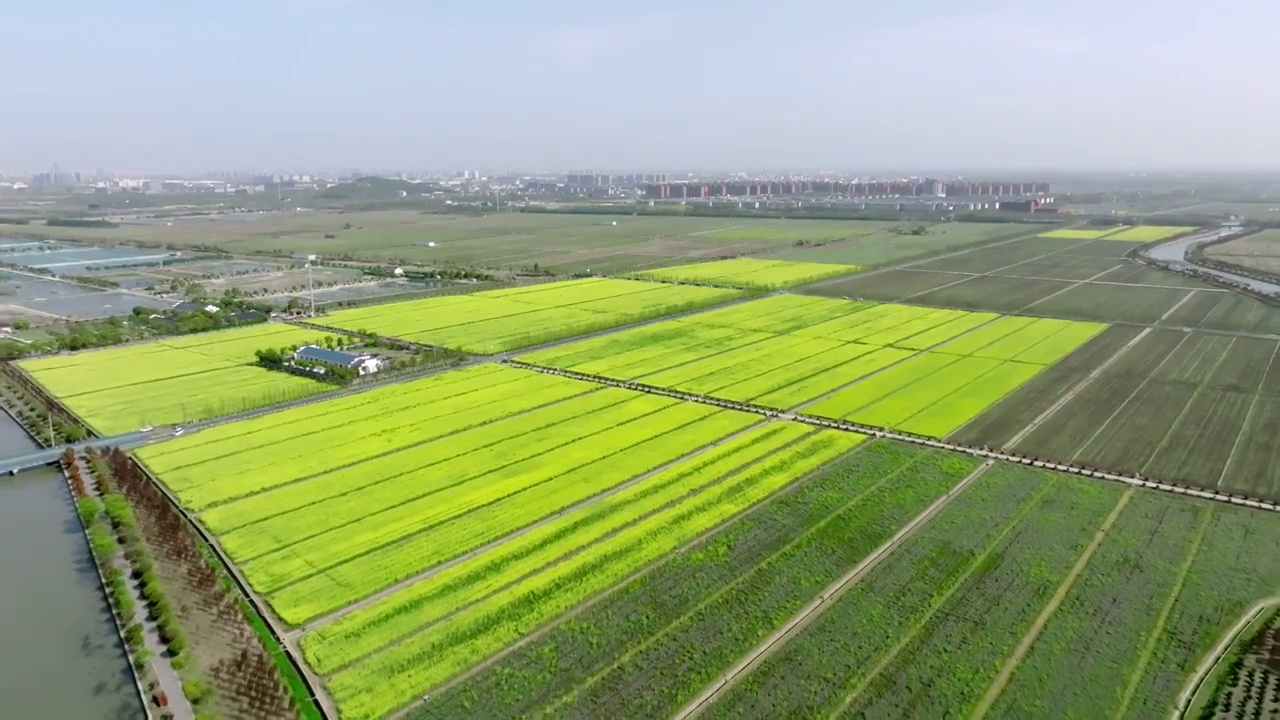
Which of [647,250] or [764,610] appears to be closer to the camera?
[764,610]

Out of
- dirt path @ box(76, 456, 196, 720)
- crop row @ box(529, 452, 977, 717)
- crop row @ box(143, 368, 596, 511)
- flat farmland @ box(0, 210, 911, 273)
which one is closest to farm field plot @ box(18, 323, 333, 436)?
crop row @ box(143, 368, 596, 511)

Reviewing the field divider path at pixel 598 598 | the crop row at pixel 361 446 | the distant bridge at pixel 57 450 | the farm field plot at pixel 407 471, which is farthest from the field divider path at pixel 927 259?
the distant bridge at pixel 57 450

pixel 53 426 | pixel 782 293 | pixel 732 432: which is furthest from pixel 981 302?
pixel 53 426

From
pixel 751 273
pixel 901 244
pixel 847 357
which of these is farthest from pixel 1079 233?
pixel 847 357

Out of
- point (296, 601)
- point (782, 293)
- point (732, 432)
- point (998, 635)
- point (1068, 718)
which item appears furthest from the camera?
point (782, 293)

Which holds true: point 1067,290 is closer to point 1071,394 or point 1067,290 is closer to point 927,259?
point 927,259

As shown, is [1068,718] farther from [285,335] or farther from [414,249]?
[414,249]
